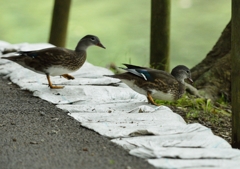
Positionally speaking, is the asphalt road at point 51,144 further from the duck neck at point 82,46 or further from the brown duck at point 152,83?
the duck neck at point 82,46

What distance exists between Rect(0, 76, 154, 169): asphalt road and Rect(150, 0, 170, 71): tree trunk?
2788mm

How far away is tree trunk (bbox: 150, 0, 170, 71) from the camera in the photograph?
28.6 ft

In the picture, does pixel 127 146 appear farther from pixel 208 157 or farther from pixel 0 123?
pixel 0 123

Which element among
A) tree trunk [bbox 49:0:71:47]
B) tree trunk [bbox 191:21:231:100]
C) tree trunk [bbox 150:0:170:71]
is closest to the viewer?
tree trunk [bbox 150:0:170:71]

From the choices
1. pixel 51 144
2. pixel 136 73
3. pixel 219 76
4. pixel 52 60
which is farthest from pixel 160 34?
pixel 51 144

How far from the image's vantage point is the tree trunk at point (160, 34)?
28.6ft

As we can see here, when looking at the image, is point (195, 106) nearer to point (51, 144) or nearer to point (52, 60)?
point (52, 60)

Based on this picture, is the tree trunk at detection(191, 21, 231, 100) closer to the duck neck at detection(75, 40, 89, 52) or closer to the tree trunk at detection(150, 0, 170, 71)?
the tree trunk at detection(150, 0, 170, 71)

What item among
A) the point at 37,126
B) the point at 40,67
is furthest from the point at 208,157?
the point at 40,67

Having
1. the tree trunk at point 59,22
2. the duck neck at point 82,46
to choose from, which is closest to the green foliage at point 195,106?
the duck neck at point 82,46

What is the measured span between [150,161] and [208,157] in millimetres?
482

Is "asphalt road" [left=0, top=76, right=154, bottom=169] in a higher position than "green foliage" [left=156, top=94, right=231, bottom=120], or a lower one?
higher

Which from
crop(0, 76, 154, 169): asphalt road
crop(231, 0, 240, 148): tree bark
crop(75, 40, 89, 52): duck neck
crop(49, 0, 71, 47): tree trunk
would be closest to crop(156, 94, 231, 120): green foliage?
crop(75, 40, 89, 52): duck neck

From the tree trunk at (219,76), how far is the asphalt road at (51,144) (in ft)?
10.5
